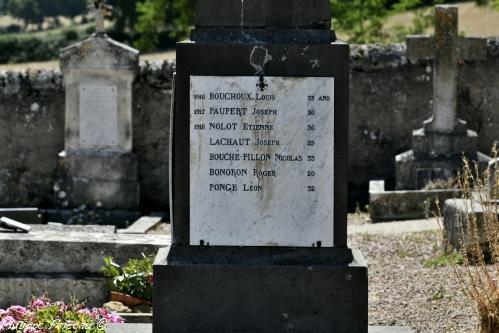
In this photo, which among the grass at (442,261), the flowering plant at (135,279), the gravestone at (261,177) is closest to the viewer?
the gravestone at (261,177)

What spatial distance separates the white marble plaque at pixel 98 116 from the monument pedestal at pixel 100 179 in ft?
0.56

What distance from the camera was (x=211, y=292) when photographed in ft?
17.8

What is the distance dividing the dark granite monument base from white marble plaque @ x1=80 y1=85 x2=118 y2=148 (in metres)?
7.74

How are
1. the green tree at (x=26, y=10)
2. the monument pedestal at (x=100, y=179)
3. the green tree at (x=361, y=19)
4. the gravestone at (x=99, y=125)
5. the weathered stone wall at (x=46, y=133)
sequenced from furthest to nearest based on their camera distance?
the green tree at (x=26, y=10), the green tree at (x=361, y=19), the weathered stone wall at (x=46, y=133), the monument pedestal at (x=100, y=179), the gravestone at (x=99, y=125)

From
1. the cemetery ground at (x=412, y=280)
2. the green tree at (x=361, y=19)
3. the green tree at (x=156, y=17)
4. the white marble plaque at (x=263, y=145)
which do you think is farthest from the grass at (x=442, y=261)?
the green tree at (x=156, y=17)

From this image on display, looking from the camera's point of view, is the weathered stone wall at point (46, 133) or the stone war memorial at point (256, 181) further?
the weathered stone wall at point (46, 133)

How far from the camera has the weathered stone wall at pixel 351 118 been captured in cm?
1355

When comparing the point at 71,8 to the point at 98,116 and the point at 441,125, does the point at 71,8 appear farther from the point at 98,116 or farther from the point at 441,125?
the point at 441,125

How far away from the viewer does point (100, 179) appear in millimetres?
13188

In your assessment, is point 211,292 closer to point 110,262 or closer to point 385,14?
point 110,262

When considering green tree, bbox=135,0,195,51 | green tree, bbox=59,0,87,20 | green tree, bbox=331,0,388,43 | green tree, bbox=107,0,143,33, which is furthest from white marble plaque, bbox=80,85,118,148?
green tree, bbox=59,0,87,20

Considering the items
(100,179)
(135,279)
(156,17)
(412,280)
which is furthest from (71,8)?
(135,279)

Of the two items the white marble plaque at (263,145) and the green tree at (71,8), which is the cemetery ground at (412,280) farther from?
the green tree at (71,8)

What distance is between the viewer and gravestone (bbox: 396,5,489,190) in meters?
12.7
